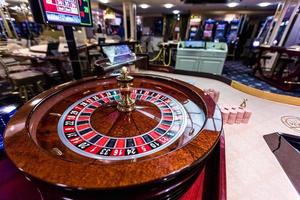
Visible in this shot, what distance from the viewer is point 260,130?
1287 millimetres

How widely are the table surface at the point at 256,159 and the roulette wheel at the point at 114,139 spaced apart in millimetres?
347

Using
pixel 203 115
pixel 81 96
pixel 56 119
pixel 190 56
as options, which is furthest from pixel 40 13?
pixel 190 56

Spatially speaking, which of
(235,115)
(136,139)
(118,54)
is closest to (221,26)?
(118,54)

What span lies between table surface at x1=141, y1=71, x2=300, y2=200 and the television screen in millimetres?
1582

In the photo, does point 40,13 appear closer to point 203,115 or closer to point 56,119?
point 56,119

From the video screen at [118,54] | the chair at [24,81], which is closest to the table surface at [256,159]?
the video screen at [118,54]

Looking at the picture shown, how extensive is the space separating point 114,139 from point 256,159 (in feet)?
2.88

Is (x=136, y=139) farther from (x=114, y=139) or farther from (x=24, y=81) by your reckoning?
(x=24, y=81)

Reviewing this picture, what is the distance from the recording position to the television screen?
1.19m

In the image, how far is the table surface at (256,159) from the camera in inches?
31.4

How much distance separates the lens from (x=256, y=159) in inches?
39.3

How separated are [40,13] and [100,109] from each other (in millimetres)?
840

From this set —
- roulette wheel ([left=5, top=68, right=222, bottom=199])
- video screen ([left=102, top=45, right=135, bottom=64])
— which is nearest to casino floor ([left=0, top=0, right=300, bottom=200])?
roulette wheel ([left=5, top=68, right=222, bottom=199])

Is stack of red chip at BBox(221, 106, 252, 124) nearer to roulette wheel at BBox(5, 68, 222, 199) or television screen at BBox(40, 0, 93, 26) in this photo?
roulette wheel at BBox(5, 68, 222, 199)
